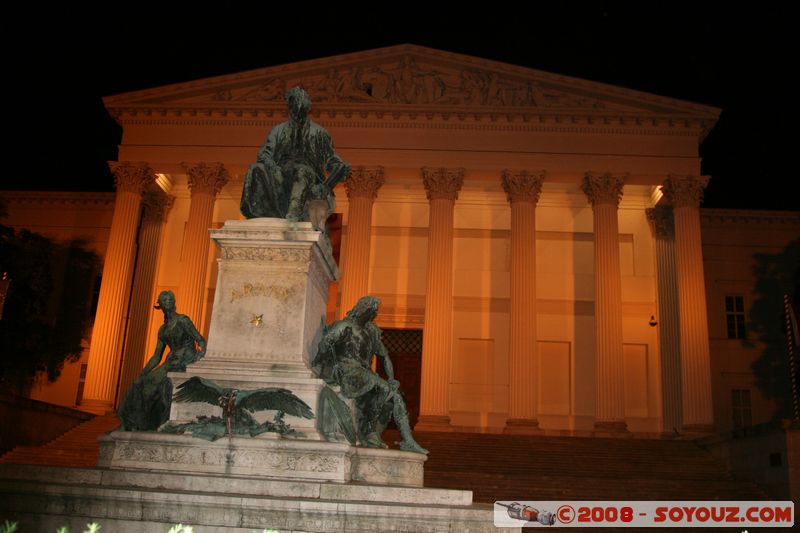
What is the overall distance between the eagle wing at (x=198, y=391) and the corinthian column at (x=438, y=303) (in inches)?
763

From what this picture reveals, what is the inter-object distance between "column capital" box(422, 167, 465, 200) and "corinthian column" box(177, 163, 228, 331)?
771 cm

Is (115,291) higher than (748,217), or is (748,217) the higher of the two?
(748,217)

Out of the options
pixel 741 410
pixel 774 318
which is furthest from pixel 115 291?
pixel 774 318

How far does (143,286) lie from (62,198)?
398 inches

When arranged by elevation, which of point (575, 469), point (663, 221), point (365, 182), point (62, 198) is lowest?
point (575, 469)

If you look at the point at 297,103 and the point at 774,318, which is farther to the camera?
the point at 774,318

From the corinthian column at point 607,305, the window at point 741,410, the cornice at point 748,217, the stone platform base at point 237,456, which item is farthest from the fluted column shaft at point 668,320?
the stone platform base at point 237,456

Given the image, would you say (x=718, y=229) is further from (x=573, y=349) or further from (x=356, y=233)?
(x=356, y=233)

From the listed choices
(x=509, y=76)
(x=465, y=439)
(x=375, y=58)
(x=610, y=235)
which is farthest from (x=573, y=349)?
(x=375, y=58)

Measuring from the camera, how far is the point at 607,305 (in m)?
27.7

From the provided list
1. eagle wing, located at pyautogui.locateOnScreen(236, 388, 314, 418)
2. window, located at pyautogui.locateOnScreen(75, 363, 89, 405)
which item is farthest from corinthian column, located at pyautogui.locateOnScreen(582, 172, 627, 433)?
window, located at pyautogui.locateOnScreen(75, 363, 89, 405)

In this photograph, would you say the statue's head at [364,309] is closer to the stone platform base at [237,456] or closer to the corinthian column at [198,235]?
the stone platform base at [237,456]

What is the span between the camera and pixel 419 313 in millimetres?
32250

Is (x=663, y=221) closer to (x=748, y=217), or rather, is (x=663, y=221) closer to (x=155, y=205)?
(x=748, y=217)
